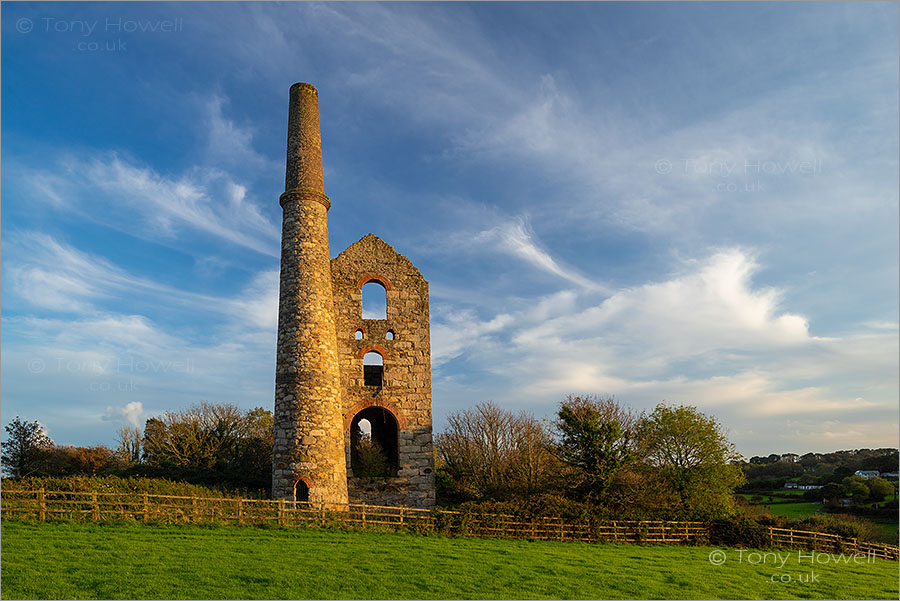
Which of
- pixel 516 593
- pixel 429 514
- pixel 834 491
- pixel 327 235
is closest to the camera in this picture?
pixel 516 593

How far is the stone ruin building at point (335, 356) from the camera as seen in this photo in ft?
73.8

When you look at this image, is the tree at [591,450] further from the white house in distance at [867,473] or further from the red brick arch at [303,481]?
the white house in distance at [867,473]

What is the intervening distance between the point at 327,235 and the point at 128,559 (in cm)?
1528

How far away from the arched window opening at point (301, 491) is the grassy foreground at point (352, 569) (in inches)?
118

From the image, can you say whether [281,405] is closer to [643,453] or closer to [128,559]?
[128,559]

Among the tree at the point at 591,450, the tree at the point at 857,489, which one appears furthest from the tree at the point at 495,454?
the tree at the point at 857,489

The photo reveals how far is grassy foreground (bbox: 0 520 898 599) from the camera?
474 inches

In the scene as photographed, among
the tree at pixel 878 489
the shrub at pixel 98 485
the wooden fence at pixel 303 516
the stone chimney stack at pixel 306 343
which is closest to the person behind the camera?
the wooden fence at pixel 303 516

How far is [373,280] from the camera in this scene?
28.2 meters

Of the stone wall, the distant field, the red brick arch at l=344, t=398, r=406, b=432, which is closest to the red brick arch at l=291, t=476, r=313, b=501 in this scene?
the stone wall

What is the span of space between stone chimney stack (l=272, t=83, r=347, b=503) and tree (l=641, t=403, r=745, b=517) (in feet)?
55.0

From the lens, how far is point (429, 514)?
22.7m

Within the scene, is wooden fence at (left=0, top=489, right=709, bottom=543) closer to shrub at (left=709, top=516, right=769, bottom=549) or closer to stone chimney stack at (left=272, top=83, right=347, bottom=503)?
shrub at (left=709, top=516, right=769, bottom=549)

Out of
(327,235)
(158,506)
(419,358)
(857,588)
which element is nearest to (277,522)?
(158,506)
